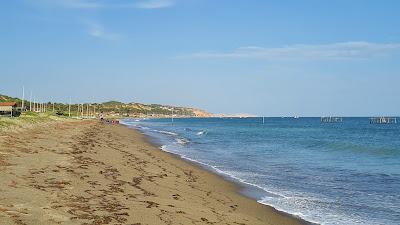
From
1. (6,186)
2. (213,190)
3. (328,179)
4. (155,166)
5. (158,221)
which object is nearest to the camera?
(158,221)

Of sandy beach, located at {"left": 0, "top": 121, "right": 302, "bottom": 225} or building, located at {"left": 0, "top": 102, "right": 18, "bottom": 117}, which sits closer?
sandy beach, located at {"left": 0, "top": 121, "right": 302, "bottom": 225}

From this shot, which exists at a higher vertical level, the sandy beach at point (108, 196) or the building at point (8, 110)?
the building at point (8, 110)

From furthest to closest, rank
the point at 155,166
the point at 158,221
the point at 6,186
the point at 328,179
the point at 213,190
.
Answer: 1. the point at 155,166
2. the point at 328,179
3. the point at 213,190
4. the point at 6,186
5. the point at 158,221

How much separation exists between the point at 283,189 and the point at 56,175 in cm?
811

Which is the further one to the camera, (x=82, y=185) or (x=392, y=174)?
(x=392, y=174)

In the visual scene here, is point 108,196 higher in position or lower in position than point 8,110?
lower

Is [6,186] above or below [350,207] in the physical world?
above

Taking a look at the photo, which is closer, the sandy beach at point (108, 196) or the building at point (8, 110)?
the sandy beach at point (108, 196)

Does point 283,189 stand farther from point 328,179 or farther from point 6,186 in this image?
point 6,186

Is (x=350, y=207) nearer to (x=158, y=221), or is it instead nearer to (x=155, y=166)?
(x=158, y=221)

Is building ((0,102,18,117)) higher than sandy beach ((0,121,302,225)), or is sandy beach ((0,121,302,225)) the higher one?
building ((0,102,18,117))

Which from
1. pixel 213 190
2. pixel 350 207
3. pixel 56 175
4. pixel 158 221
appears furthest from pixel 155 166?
pixel 158 221

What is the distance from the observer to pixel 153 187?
13.2 metres

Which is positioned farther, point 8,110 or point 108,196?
point 8,110
